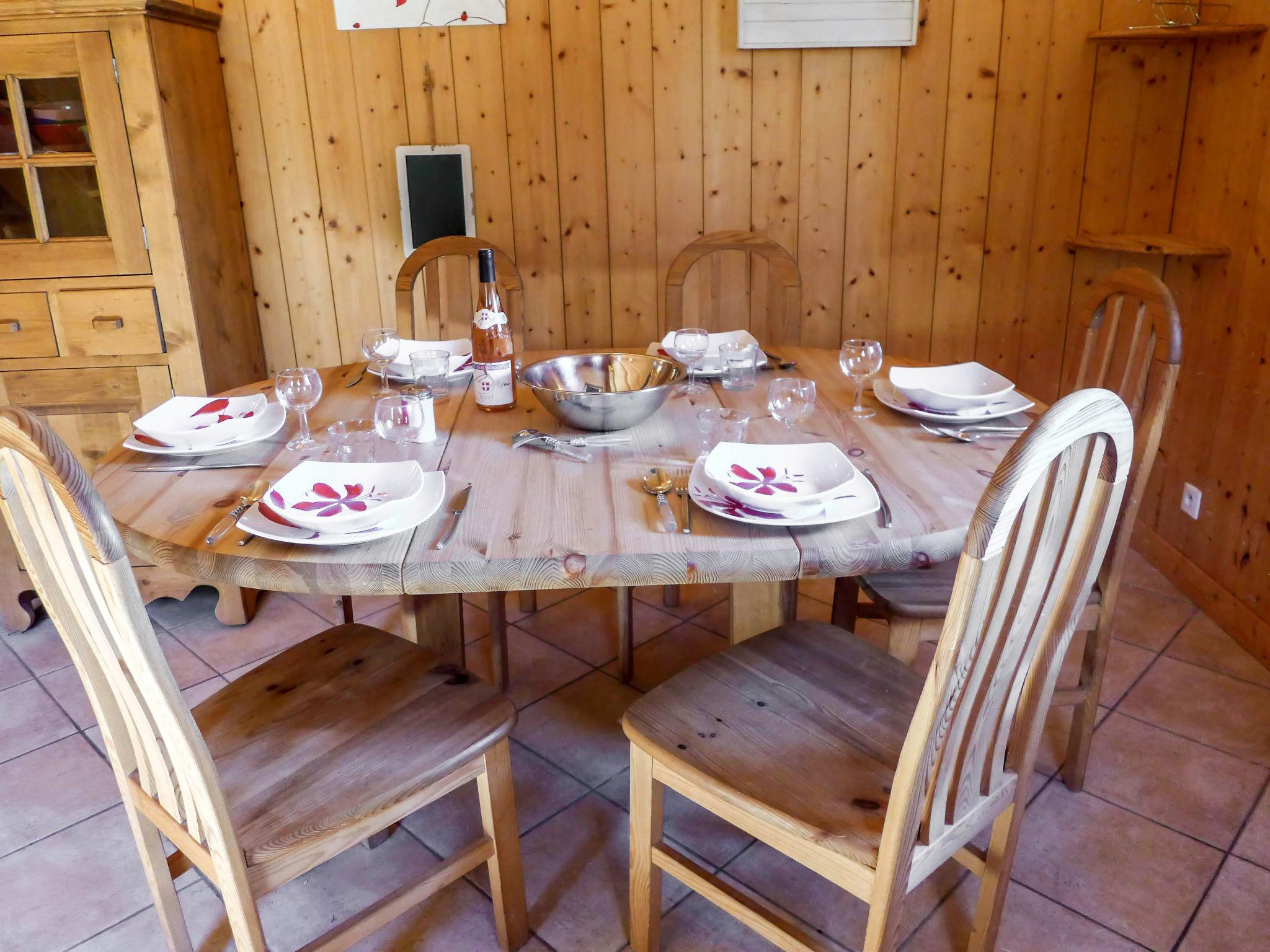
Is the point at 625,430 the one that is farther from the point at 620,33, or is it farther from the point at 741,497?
the point at 620,33

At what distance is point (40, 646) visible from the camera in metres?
2.38

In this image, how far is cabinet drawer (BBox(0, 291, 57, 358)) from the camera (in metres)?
2.34

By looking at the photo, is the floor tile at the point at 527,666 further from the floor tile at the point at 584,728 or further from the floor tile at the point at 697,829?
the floor tile at the point at 697,829

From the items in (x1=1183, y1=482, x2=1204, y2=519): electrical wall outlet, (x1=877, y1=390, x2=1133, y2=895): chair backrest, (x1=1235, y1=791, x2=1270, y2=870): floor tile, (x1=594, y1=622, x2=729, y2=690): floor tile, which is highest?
(x1=877, y1=390, x2=1133, y2=895): chair backrest

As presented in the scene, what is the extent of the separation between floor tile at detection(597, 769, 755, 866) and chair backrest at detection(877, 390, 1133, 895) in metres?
0.56

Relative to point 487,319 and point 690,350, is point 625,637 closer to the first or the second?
point 690,350

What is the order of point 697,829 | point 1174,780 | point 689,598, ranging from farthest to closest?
point 689,598 < point 1174,780 < point 697,829

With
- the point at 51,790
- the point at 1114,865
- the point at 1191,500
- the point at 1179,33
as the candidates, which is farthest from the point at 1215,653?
the point at 51,790

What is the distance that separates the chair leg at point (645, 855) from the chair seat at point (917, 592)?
522mm

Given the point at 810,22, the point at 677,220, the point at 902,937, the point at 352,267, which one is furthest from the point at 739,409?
the point at 352,267

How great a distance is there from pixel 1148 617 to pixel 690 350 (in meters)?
1.47

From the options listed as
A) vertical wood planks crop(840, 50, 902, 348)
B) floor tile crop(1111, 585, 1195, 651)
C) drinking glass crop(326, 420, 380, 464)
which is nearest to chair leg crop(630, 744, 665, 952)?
drinking glass crop(326, 420, 380, 464)

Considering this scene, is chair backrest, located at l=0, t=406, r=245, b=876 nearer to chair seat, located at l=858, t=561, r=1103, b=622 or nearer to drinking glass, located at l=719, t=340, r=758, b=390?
chair seat, located at l=858, t=561, r=1103, b=622

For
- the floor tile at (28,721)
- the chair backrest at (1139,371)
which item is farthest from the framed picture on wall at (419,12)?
the floor tile at (28,721)
